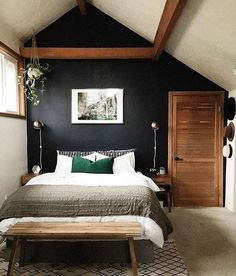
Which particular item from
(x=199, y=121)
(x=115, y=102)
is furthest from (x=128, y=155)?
(x=199, y=121)

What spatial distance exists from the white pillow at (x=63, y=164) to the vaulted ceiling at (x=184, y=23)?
2130mm

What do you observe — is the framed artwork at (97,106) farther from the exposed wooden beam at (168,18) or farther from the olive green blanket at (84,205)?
the olive green blanket at (84,205)

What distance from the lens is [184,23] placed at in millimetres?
3627

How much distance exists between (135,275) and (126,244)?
384mm

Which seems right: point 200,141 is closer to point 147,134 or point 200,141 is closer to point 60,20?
point 147,134

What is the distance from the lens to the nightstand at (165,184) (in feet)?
16.2

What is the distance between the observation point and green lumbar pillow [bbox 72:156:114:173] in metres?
4.66

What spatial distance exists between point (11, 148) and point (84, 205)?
201 centimetres

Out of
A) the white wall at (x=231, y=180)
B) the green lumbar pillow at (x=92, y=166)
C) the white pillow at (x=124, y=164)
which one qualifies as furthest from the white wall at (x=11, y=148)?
the white wall at (x=231, y=180)

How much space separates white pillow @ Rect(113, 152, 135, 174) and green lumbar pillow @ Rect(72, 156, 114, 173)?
0.17 meters

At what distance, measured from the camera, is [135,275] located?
273 centimetres

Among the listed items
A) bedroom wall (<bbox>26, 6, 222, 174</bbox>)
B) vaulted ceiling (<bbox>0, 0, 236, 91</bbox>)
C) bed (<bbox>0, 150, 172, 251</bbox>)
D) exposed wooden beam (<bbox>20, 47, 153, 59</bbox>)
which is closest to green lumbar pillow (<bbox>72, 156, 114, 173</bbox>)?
bedroom wall (<bbox>26, 6, 222, 174</bbox>)

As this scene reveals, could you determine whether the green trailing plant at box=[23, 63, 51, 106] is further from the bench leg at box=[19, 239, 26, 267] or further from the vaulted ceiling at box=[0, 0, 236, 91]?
the bench leg at box=[19, 239, 26, 267]

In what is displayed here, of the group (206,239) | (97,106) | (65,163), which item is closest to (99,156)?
(65,163)
